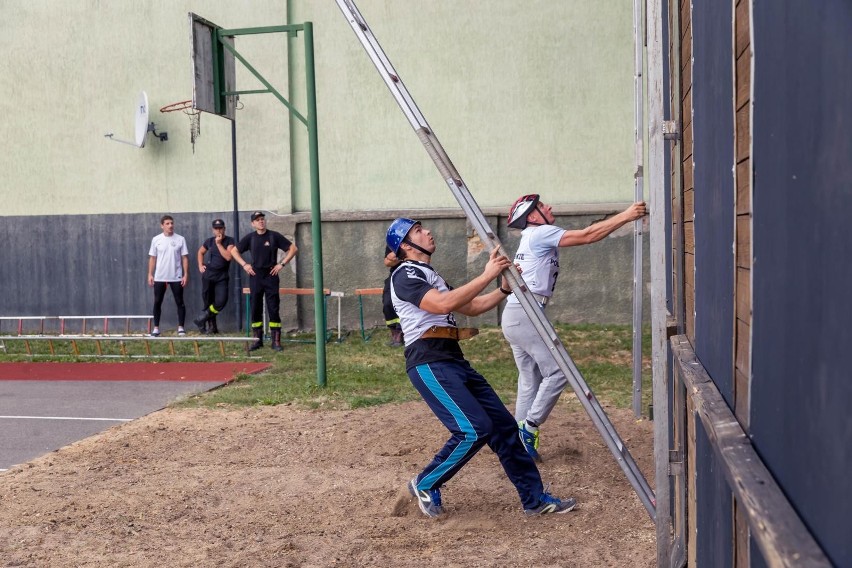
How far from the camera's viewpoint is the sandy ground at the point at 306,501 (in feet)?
18.8

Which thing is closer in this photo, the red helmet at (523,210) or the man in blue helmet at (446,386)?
the man in blue helmet at (446,386)

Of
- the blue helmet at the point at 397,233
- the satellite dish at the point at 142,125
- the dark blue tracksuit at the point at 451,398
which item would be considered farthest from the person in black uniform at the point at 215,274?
the dark blue tracksuit at the point at 451,398

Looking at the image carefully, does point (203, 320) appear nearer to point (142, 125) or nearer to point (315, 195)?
point (142, 125)

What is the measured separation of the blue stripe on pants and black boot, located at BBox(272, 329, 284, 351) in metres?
8.97

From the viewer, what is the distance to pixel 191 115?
17.5 meters

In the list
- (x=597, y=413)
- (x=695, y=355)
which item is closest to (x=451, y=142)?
(x=597, y=413)

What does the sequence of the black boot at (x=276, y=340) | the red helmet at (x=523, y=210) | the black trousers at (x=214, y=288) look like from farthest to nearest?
the black trousers at (x=214, y=288), the black boot at (x=276, y=340), the red helmet at (x=523, y=210)

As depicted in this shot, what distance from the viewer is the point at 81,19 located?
18109 millimetres

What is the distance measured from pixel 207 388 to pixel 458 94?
7190mm

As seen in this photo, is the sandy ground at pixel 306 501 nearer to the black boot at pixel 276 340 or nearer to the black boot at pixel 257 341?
the black boot at pixel 276 340

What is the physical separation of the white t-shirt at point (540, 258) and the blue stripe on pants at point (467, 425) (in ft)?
5.04

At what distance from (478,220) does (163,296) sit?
1291 centimetres

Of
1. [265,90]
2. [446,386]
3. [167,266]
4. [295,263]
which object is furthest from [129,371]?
[446,386]

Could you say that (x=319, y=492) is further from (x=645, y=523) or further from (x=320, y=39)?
(x=320, y=39)
